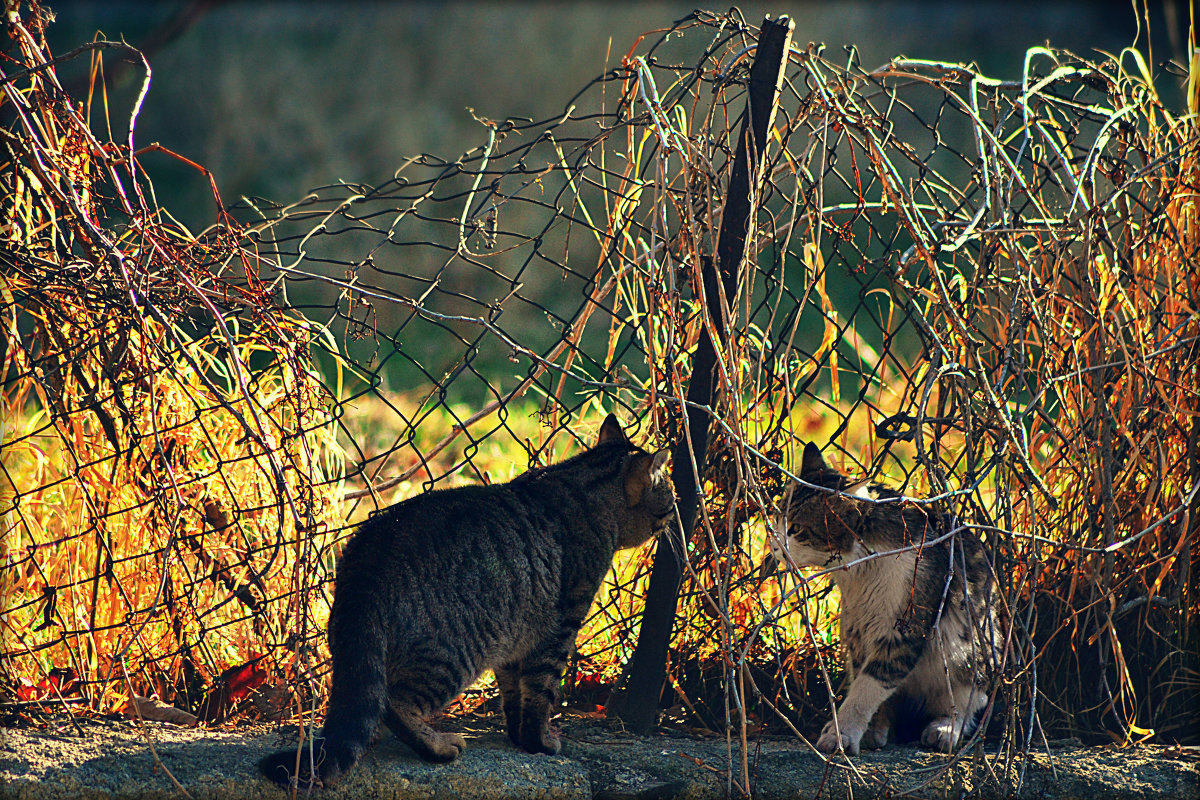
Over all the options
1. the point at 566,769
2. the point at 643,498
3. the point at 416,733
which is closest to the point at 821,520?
the point at 643,498

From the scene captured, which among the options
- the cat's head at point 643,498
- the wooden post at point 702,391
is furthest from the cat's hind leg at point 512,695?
the cat's head at point 643,498

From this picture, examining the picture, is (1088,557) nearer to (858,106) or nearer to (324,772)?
(858,106)

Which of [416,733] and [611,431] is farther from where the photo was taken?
[611,431]

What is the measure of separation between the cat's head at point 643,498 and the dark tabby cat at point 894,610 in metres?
0.28

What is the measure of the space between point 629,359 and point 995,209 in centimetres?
449

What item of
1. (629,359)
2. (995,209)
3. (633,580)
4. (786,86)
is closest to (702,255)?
(786,86)

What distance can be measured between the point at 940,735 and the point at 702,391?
99cm

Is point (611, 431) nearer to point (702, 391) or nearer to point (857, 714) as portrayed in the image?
point (702, 391)

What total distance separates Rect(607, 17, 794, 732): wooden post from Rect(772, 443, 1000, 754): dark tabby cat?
0.25 meters

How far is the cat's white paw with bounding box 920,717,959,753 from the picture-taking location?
2361 mm

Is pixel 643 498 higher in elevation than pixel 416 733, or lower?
higher

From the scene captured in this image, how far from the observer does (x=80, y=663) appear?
2357mm

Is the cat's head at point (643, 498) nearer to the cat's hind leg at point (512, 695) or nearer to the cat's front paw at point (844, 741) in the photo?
the cat's hind leg at point (512, 695)

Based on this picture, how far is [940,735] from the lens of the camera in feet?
7.82
